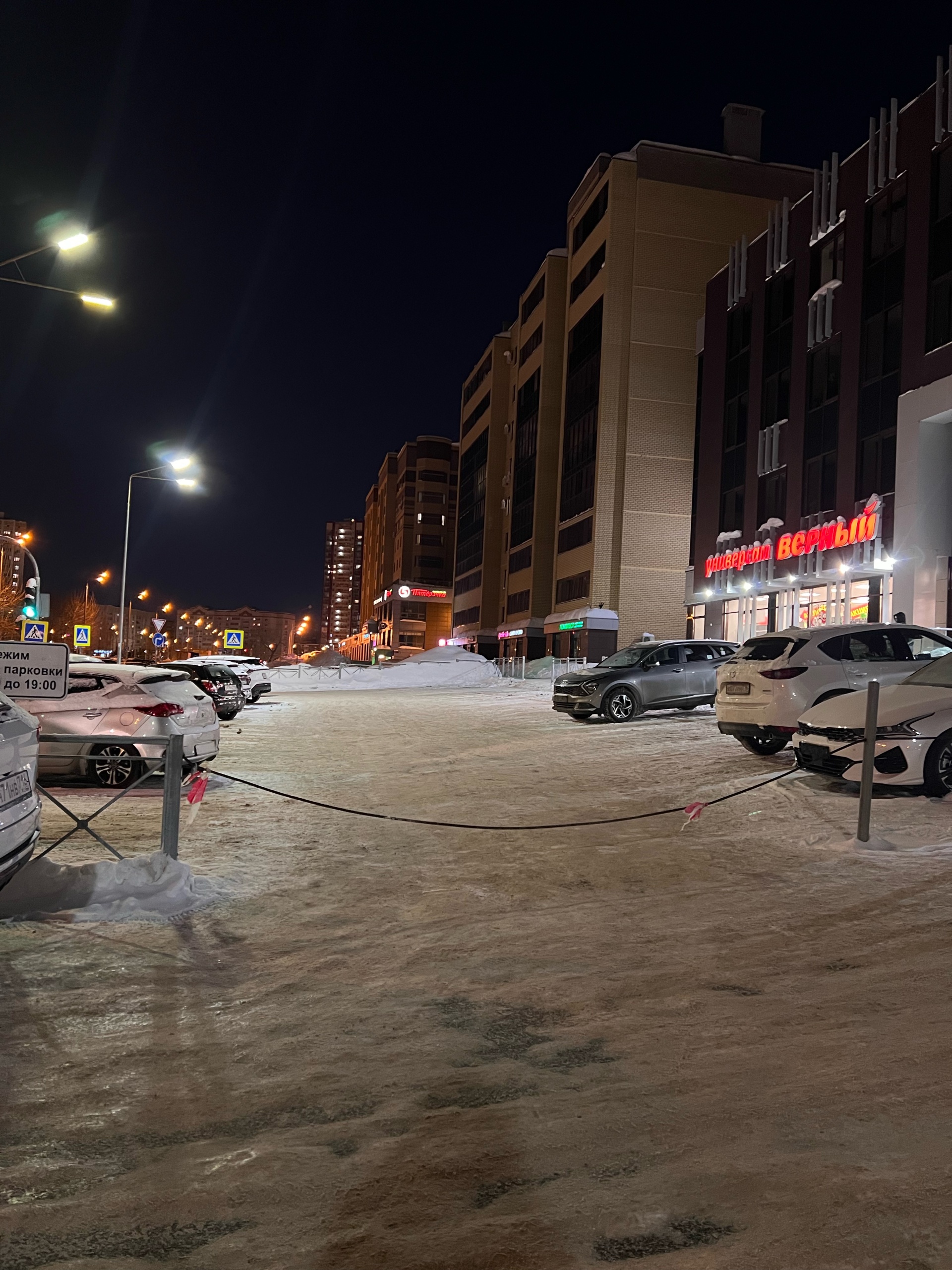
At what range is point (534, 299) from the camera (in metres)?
74.8

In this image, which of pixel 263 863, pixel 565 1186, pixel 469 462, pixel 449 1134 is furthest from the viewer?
pixel 469 462

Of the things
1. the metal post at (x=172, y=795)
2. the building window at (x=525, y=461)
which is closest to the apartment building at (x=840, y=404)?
the building window at (x=525, y=461)

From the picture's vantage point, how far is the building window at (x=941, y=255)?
100 ft

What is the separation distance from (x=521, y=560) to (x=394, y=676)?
88.9 ft

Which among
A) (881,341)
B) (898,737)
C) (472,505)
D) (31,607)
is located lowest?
(898,737)

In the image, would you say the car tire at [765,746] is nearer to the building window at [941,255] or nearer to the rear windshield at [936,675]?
the rear windshield at [936,675]

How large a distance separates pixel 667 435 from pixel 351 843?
2031 inches

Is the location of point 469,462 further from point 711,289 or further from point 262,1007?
point 262,1007

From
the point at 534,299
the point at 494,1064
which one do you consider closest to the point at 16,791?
the point at 494,1064

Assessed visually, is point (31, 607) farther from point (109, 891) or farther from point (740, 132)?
point (740, 132)

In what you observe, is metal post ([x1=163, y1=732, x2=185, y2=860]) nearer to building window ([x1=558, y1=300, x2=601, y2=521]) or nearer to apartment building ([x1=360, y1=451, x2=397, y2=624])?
building window ([x1=558, y1=300, x2=601, y2=521])

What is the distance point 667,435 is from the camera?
5666 centimetres

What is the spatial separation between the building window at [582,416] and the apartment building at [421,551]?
181ft

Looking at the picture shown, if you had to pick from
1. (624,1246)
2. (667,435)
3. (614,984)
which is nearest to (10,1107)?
(624,1246)
